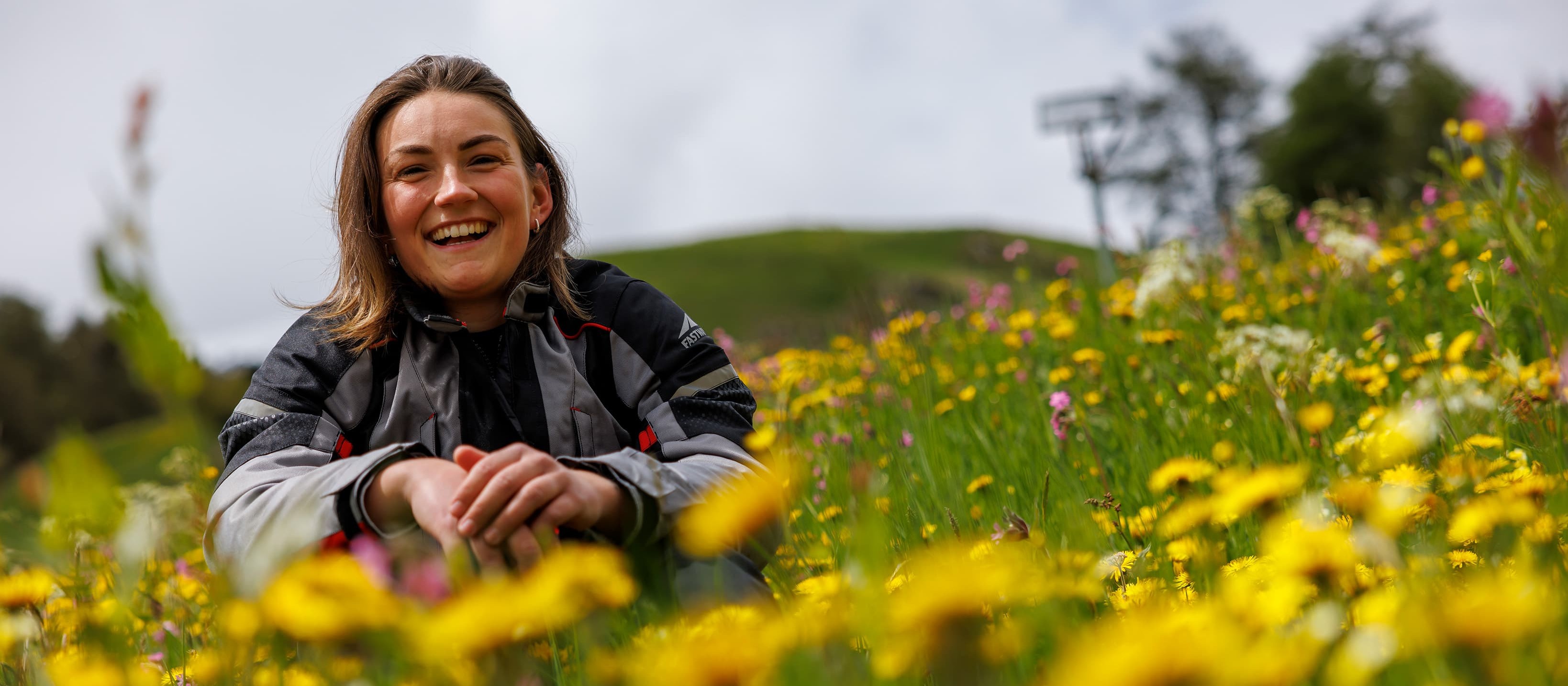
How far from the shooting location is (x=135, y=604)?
206 centimetres

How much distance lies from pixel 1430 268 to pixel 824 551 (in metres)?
3.48

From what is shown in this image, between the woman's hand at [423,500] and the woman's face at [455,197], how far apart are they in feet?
2.30

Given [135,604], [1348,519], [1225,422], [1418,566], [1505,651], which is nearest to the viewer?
[1505,651]

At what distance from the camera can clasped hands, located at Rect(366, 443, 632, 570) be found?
1.41 m

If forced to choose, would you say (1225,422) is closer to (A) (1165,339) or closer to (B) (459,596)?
(A) (1165,339)

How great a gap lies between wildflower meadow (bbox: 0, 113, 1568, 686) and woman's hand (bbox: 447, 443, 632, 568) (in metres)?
0.14

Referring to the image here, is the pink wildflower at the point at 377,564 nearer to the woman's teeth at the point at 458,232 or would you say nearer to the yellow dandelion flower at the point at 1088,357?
the woman's teeth at the point at 458,232

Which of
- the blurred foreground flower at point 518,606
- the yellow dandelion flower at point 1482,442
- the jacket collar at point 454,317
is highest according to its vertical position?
the jacket collar at point 454,317

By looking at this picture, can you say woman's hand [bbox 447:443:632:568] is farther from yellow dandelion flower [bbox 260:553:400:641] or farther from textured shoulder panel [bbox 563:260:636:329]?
textured shoulder panel [bbox 563:260:636:329]

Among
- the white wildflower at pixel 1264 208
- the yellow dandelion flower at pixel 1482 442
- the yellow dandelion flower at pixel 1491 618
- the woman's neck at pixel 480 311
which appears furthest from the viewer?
the white wildflower at pixel 1264 208

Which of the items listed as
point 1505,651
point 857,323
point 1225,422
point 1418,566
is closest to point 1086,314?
point 857,323

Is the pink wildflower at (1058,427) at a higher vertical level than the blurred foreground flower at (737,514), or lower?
lower

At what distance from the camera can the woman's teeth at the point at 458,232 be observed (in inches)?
89.0

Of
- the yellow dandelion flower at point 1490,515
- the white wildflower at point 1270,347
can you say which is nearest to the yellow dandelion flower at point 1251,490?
the yellow dandelion flower at point 1490,515
